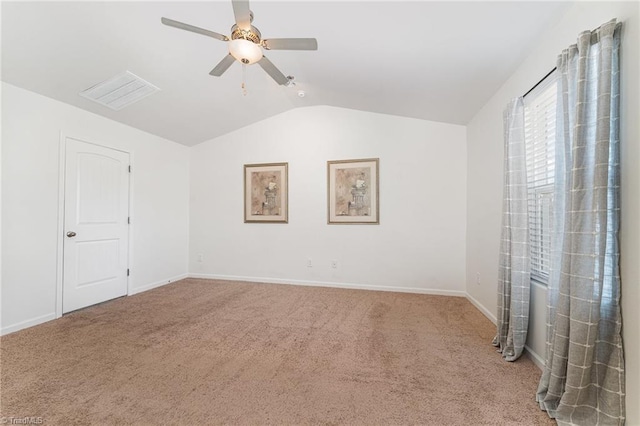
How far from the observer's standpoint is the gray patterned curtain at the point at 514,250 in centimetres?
196

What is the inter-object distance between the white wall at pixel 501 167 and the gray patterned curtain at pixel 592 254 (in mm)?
33

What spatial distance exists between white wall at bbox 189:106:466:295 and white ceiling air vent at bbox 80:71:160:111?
1.60 metres

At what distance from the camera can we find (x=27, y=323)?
8.40ft

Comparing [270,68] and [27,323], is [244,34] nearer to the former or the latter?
[270,68]

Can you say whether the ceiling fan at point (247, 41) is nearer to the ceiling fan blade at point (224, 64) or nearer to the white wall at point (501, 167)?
the ceiling fan blade at point (224, 64)

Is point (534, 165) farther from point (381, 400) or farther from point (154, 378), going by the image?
A: point (154, 378)

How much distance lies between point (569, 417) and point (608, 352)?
41cm

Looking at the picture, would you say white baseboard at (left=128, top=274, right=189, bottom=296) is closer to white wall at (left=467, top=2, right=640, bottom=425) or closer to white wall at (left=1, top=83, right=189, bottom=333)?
white wall at (left=1, top=83, right=189, bottom=333)

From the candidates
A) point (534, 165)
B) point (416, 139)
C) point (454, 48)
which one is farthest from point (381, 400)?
point (416, 139)

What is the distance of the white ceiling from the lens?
1809 millimetres

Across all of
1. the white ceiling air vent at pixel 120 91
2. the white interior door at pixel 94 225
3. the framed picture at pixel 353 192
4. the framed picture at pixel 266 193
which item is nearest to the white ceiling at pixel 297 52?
the white ceiling air vent at pixel 120 91

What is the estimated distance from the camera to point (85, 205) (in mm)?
3098

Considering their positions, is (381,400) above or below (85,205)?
below

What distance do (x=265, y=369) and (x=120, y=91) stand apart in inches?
125
